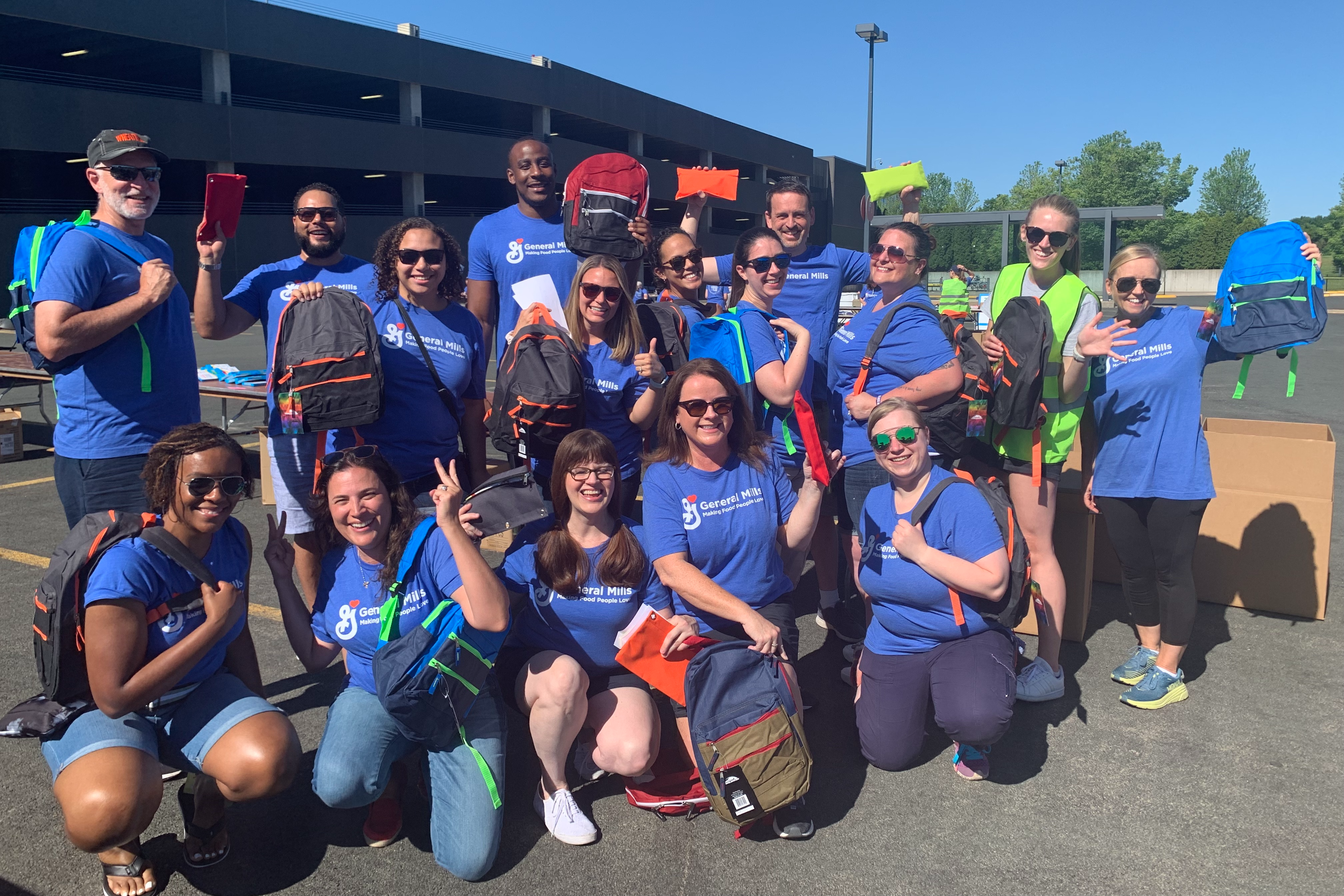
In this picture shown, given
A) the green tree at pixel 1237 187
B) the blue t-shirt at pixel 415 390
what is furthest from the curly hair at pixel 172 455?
the green tree at pixel 1237 187

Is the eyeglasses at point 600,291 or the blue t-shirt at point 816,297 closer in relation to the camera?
the eyeglasses at point 600,291

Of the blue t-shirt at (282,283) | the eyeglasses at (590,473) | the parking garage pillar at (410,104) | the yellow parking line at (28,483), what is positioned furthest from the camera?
the parking garage pillar at (410,104)

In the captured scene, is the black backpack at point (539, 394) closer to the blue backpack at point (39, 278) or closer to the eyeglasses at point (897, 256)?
the blue backpack at point (39, 278)

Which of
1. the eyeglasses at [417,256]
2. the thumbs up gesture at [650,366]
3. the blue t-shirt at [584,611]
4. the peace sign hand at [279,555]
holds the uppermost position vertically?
the eyeglasses at [417,256]

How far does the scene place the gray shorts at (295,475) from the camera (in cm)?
368

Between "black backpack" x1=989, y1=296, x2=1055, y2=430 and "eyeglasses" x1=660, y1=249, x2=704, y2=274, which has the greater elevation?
"eyeglasses" x1=660, y1=249, x2=704, y2=274

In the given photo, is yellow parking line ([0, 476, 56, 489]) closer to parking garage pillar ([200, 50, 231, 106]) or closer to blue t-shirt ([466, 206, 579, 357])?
blue t-shirt ([466, 206, 579, 357])

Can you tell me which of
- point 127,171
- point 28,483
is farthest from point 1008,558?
point 28,483

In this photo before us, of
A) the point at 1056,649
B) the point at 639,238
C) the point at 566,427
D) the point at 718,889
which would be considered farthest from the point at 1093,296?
the point at 718,889

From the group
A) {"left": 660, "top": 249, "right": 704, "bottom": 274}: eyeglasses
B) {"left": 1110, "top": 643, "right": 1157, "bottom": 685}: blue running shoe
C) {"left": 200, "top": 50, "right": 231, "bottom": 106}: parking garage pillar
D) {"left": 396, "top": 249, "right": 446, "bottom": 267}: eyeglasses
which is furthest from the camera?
{"left": 200, "top": 50, "right": 231, "bottom": 106}: parking garage pillar

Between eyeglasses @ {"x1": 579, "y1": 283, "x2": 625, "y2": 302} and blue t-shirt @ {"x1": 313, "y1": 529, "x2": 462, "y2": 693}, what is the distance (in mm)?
1113

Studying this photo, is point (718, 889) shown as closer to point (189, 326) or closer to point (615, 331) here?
point (615, 331)

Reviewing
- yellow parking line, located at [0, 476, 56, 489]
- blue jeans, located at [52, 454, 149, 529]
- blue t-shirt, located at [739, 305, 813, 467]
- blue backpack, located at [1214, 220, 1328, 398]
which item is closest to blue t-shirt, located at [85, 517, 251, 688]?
blue jeans, located at [52, 454, 149, 529]

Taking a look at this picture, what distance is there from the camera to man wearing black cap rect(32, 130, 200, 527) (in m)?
3.12
